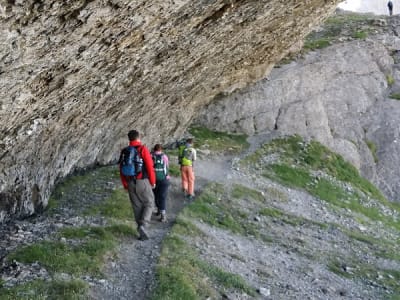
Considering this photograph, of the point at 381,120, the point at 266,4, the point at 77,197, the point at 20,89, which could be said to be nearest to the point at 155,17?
the point at 20,89

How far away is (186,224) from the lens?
18.3 meters

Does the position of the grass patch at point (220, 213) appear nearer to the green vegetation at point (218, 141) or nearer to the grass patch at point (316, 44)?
the green vegetation at point (218, 141)

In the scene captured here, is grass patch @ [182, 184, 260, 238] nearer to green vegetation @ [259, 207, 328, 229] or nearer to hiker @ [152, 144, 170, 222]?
hiker @ [152, 144, 170, 222]

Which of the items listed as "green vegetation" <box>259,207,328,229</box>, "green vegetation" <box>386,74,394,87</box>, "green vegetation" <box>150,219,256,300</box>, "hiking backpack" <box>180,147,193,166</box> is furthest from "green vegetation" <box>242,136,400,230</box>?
"green vegetation" <box>150,219,256,300</box>

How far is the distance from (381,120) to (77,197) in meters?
28.7

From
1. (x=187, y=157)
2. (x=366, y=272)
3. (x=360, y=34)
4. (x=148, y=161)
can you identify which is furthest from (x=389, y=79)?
(x=148, y=161)

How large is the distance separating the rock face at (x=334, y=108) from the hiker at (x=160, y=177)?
18.8 meters

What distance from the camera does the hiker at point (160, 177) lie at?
18366 mm

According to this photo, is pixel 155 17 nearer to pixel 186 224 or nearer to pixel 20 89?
pixel 20 89

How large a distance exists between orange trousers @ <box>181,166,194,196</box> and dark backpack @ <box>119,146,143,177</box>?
Answer: 7.12 m

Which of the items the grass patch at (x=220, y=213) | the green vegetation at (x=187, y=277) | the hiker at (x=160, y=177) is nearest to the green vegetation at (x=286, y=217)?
the grass patch at (x=220, y=213)

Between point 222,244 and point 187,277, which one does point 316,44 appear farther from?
point 187,277

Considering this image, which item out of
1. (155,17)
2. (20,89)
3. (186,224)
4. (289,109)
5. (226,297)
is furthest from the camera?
(289,109)

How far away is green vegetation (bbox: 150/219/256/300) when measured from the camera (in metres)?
13.0
